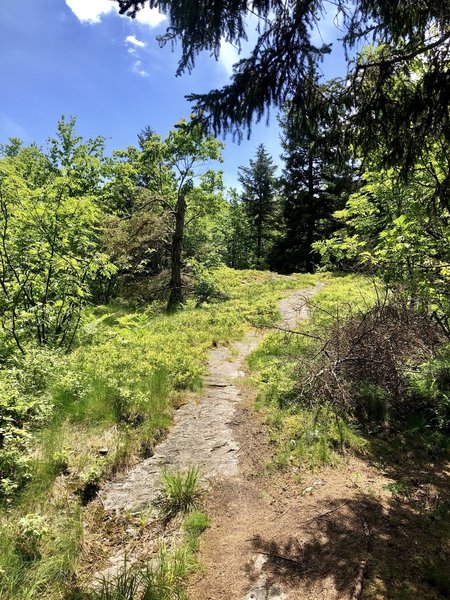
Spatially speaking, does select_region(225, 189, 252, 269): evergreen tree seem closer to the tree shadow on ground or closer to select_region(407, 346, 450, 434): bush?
select_region(407, 346, 450, 434): bush

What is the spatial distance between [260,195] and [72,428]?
3186cm

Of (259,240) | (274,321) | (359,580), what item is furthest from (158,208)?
(259,240)

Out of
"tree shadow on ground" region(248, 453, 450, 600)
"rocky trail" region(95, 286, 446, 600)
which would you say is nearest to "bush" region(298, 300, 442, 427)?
"rocky trail" region(95, 286, 446, 600)

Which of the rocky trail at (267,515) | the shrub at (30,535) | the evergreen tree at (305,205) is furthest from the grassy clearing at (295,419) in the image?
the evergreen tree at (305,205)

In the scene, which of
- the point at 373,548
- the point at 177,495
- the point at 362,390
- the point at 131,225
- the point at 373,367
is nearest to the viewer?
the point at 373,548

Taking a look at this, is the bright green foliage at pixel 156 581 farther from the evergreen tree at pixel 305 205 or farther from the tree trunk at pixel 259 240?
the tree trunk at pixel 259 240

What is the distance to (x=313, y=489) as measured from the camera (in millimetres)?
4305

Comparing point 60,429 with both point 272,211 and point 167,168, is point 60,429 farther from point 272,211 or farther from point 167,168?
point 272,211

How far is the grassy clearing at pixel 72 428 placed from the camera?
3305 millimetres

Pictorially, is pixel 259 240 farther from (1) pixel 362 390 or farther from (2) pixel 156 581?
(2) pixel 156 581

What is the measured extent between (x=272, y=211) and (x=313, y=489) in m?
32.3

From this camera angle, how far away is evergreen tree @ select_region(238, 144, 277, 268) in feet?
112

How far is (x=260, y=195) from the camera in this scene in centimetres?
3441

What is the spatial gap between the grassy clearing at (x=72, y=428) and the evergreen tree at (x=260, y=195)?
87.3 ft
